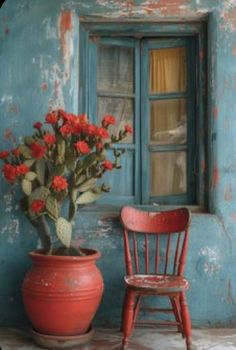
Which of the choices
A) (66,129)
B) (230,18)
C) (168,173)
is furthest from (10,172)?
(230,18)

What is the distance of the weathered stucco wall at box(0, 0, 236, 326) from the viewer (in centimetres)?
368

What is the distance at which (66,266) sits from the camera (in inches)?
125

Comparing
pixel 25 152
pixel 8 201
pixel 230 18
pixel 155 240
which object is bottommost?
pixel 155 240

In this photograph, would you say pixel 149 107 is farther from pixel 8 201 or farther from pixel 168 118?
pixel 8 201

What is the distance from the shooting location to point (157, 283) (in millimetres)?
3164

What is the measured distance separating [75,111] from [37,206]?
92cm

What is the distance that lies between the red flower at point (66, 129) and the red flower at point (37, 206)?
46 centimetres

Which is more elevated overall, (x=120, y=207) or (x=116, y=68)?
(x=116, y=68)

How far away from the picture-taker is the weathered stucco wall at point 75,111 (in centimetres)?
368

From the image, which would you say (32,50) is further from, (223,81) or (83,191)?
(223,81)

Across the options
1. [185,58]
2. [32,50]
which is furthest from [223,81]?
[32,50]

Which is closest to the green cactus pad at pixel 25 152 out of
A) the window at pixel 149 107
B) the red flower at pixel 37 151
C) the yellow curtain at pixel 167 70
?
the red flower at pixel 37 151

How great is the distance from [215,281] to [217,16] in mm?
1946

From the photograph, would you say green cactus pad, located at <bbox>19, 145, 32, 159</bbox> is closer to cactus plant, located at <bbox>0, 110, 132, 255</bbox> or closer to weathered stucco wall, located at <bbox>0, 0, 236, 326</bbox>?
cactus plant, located at <bbox>0, 110, 132, 255</bbox>
